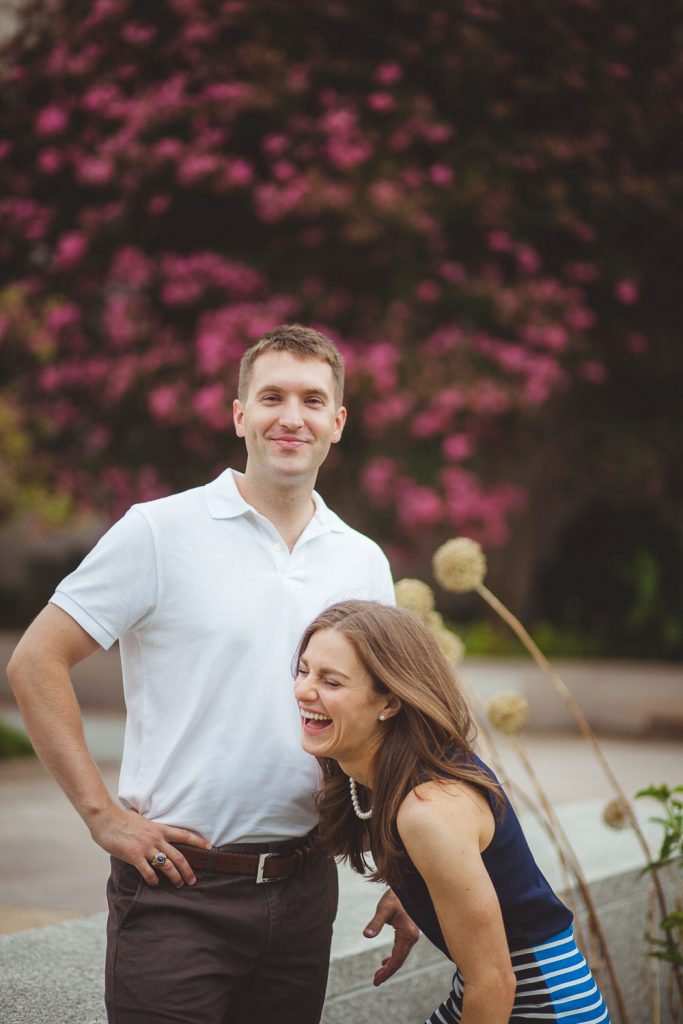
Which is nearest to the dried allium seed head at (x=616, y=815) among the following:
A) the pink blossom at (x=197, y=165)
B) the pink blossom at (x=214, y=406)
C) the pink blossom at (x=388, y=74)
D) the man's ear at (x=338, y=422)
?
the man's ear at (x=338, y=422)

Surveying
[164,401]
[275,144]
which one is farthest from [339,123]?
[164,401]

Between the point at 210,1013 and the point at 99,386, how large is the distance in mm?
8309

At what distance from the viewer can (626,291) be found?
10.0 metres

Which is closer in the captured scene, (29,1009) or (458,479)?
(29,1009)

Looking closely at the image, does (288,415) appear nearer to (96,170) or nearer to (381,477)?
(381,477)

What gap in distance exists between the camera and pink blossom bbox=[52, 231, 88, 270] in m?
9.80

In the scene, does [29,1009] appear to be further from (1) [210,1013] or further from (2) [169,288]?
(2) [169,288]

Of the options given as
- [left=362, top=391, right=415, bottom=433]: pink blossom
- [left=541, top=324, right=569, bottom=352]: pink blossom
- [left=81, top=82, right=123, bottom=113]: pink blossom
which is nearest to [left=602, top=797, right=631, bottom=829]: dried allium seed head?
[left=362, top=391, right=415, bottom=433]: pink blossom

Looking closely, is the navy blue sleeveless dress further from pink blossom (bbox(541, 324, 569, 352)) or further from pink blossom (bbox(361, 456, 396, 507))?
pink blossom (bbox(541, 324, 569, 352))

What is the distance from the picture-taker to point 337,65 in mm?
9281

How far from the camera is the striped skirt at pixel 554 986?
2.32 m

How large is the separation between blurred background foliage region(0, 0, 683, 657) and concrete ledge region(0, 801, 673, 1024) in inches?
210

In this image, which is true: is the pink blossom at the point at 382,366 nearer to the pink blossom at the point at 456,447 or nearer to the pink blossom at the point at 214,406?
the pink blossom at the point at 456,447

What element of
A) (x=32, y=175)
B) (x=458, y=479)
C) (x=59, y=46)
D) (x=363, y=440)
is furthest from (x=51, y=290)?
(x=458, y=479)
